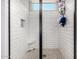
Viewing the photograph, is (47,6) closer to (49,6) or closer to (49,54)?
(49,6)

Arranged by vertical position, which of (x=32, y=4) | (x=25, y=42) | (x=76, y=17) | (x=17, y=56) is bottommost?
(x=17, y=56)

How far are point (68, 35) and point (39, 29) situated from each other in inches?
26.4

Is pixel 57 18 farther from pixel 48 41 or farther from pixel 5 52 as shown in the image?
pixel 5 52

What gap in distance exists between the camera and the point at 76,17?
223 cm

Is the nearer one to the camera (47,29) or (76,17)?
(76,17)

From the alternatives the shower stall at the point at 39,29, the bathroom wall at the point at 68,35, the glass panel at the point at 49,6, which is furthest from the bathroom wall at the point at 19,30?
the bathroom wall at the point at 68,35

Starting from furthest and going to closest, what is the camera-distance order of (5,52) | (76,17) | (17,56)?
1. (17,56)
2. (5,52)
3. (76,17)

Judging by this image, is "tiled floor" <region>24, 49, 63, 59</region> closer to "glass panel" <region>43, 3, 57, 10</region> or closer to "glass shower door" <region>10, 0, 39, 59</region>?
"glass shower door" <region>10, 0, 39, 59</region>

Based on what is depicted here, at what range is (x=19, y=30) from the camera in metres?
2.83

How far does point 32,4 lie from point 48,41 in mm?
951

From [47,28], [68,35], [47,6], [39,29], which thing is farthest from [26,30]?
[68,35]

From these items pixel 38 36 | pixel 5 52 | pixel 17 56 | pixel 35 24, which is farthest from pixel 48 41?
pixel 5 52

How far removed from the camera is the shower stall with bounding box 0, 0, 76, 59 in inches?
110

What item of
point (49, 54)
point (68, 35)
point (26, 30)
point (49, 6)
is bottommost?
point (49, 54)
